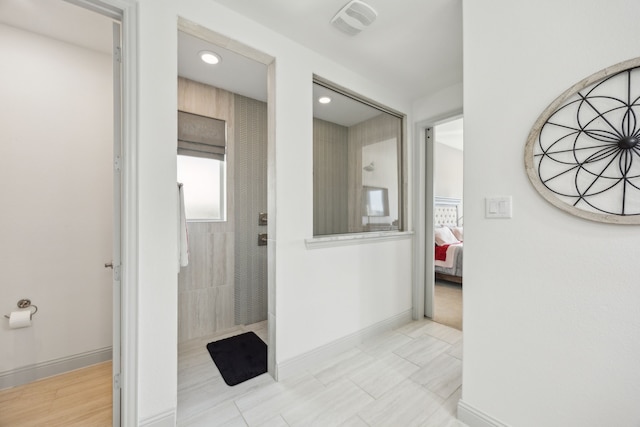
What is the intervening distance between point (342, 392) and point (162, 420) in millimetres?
1065

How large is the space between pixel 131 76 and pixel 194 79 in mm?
1213

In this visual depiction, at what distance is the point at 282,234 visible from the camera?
5.95 ft

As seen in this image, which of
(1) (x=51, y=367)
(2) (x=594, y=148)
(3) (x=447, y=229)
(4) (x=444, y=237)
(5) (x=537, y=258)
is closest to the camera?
(2) (x=594, y=148)

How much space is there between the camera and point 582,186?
111 cm

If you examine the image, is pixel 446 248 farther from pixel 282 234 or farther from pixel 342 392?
pixel 282 234

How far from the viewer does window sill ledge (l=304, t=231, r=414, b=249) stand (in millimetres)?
1989

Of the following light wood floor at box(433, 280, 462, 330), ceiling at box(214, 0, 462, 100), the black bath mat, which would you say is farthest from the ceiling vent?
light wood floor at box(433, 280, 462, 330)

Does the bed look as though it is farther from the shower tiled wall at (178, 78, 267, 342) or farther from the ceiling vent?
the ceiling vent

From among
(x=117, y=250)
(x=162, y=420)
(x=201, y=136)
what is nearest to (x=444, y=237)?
(x=201, y=136)

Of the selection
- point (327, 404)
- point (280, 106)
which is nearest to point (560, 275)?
point (327, 404)

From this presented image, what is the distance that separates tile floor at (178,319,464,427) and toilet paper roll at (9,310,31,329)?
39.8 inches

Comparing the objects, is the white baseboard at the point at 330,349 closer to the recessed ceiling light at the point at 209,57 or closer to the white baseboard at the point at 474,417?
the white baseboard at the point at 474,417

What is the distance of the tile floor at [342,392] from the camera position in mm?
1454


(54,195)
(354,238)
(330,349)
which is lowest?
(330,349)
